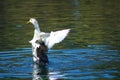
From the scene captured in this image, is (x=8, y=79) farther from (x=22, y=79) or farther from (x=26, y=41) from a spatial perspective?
(x=26, y=41)

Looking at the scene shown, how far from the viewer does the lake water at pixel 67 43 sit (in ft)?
55.3

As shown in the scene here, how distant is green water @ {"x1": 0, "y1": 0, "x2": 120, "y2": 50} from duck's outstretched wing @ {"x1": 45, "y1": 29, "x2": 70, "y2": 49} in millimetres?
3175

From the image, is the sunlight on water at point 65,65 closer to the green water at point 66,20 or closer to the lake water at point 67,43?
the lake water at point 67,43

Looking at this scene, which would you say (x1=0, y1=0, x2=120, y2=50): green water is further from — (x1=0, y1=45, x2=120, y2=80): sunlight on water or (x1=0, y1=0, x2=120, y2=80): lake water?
(x1=0, y1=45, x2=120, y2=80): sunlight on water

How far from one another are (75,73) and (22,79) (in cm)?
169

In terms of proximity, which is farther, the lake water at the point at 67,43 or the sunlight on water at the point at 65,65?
the lake water at the point at 67,43

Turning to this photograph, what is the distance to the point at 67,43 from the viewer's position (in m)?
21.9

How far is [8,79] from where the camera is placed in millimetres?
16062

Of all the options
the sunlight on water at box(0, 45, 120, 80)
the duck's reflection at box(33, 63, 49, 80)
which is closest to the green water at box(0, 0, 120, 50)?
the sunlight on water at box(0, 45, 120, 80)

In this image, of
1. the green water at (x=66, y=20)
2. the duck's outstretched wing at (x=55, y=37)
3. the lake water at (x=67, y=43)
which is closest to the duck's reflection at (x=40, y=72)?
the lake water at (x=67, y=43)

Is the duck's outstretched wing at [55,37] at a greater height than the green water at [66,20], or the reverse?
the green water at [66,20]

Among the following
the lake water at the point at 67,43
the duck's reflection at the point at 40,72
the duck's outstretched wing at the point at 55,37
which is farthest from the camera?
the duck's outstretched wing at the point at 55,37

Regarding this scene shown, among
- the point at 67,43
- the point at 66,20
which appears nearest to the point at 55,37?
the point at 67,43

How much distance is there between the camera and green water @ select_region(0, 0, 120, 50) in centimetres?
2255
